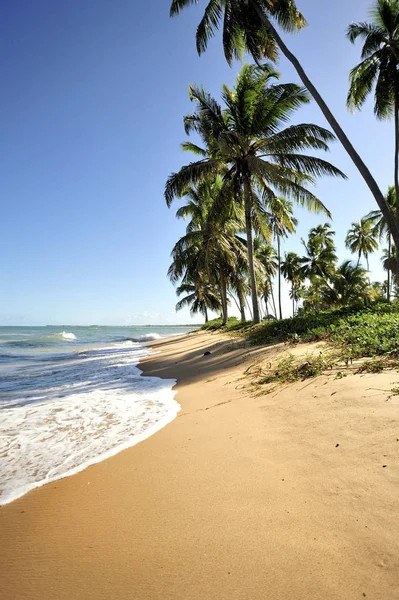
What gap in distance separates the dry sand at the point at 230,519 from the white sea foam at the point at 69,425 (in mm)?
291

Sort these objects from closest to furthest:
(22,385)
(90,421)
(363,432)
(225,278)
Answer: (363,432) → (90,421) → (22,385) → (225,278)

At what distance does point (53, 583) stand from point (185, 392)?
444 cm

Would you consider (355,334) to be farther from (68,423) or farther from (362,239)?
(362,239)

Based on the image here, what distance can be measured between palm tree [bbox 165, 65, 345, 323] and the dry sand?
10.9m

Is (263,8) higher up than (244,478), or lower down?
higher up

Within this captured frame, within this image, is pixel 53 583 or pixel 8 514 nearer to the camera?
pixel 53 583

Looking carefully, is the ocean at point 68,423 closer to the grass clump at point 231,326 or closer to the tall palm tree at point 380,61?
the grass clump at point 231,326

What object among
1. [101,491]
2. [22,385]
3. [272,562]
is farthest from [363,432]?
[22,385]

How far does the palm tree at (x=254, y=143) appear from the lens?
12.0 m

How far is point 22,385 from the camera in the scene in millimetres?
7277

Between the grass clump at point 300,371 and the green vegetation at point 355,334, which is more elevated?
the green vegetation at point 355,334

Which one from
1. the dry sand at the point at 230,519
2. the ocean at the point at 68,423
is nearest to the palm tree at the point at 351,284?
the ocean at the point at 68,423

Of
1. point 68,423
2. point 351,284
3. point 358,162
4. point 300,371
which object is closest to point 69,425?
point 68,423

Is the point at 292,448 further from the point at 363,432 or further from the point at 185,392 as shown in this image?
the point at 185,392
